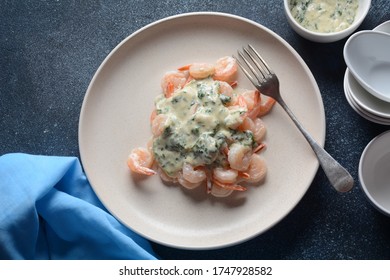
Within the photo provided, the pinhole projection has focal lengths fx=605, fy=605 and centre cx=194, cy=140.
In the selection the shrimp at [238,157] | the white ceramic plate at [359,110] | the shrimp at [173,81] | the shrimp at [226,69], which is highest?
the shrimp at [226,69]

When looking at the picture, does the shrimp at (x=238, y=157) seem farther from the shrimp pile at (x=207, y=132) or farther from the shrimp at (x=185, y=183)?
the shrimp at (x=185, y=183)

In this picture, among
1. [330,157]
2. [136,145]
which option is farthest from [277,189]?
[136,145]

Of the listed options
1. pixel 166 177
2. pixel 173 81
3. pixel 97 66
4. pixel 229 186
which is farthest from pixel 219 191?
pixel 97 66

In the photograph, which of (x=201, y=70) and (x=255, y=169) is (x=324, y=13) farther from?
(x=255, y=169)

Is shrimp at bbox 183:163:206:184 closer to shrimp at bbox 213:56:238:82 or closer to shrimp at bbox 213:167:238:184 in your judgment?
shrimp at bbox 213:167:238:184

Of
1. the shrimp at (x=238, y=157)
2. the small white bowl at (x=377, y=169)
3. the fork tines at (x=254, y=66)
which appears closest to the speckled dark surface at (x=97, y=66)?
the small white bowl at (x=377, y=169)

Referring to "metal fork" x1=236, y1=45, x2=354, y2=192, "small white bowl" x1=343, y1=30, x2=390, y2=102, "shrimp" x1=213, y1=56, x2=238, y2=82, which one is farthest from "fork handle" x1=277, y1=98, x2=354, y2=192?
"shrimp" x1=213, y1=56, x2=238, y2=82

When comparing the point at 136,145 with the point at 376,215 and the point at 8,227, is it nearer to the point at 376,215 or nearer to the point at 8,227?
the point at 8,227
